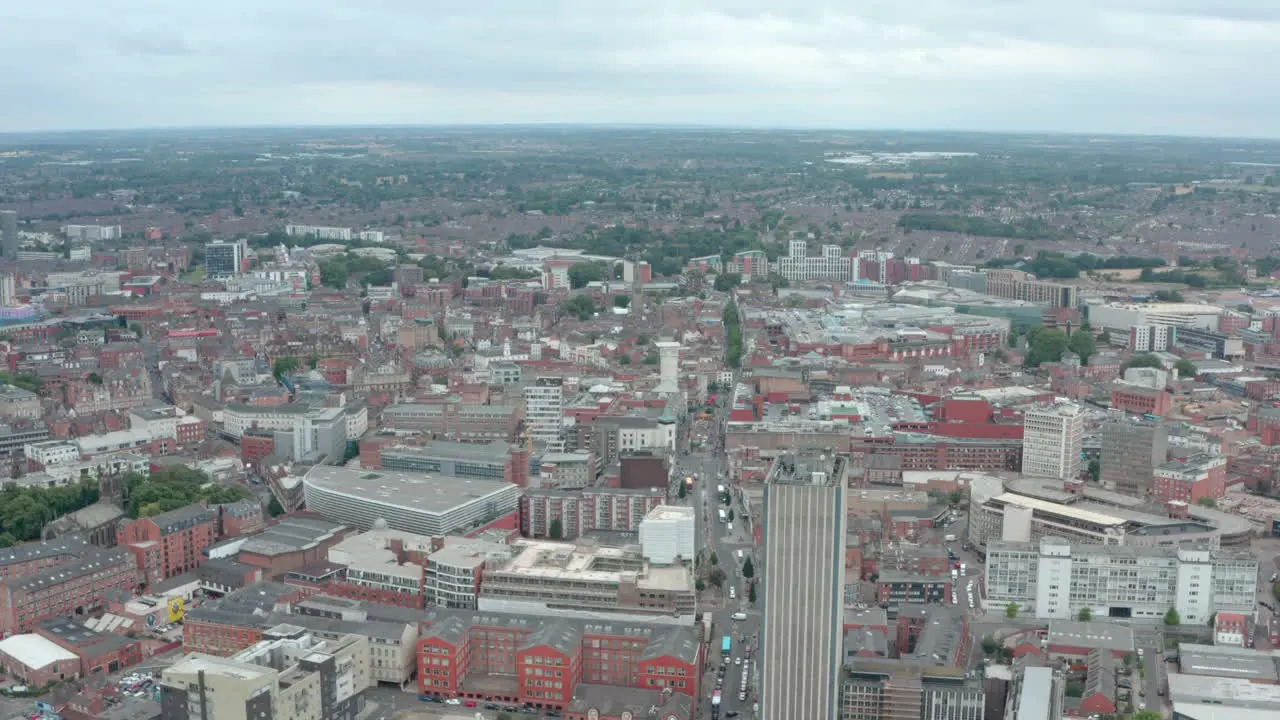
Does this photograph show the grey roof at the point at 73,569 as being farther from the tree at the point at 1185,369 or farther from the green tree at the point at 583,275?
the green tree at the point at 583,275

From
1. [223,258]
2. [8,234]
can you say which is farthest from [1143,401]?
[8,234]

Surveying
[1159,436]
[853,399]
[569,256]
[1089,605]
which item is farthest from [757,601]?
[569,256]

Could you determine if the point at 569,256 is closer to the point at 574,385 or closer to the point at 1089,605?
the point at 574,385

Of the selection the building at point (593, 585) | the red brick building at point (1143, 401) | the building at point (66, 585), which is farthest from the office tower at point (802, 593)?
the red brick building at point (1143, 401)

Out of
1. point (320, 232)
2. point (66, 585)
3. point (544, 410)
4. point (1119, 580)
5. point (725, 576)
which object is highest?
point (320, 232)

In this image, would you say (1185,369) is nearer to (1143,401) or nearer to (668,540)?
(1143,401)

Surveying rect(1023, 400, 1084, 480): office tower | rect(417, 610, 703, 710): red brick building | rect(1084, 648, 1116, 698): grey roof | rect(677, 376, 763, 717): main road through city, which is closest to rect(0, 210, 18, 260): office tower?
rect(677, 376, 763, 717): main road through city

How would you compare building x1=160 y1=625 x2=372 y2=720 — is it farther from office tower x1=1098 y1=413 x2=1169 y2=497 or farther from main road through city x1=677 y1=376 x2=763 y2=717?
office tower x1=1098 y1=413 x2=1169 y2=497
